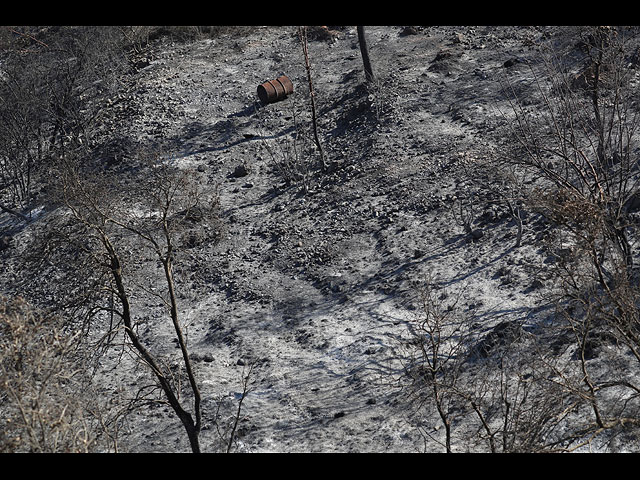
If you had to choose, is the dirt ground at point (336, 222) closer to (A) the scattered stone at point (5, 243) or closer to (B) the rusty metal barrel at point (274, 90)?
(B) the rusty metal barrel at point (274, 90)

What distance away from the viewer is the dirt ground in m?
11.7

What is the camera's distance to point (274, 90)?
20.8 metres

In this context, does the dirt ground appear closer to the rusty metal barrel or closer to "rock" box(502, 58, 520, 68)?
"rock" box(502, 58, 520, 68)

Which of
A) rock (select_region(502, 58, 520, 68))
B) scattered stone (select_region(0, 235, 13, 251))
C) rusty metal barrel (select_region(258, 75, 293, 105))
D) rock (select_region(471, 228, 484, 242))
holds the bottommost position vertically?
rock (select_region(471, 228, 484, 242))

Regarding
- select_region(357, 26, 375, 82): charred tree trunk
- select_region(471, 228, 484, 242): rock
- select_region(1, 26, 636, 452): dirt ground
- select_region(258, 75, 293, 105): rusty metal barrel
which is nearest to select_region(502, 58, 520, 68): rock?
select_region(1, 26, 636, 452): dirt ground

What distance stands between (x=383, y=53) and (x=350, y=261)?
9.44 metres

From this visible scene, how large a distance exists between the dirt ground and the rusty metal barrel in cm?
36

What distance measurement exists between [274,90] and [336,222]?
6.22 metres

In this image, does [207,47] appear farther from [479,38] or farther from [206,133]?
[479,38]

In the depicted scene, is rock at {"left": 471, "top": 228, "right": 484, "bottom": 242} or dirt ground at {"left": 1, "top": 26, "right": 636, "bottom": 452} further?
rock at {"left": 471, "top": 228, "right": 484, "bottom": 242}

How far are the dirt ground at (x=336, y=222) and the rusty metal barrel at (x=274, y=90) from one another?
14.1 inches

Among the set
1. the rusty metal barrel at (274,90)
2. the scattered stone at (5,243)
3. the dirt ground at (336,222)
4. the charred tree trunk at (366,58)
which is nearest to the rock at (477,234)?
the dirt ground at (336,222)
